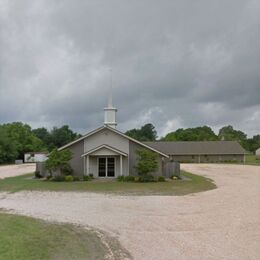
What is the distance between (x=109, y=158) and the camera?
31.8 m

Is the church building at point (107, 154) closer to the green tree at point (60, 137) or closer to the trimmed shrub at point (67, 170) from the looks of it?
the trimmed shrub at point (67, 170)

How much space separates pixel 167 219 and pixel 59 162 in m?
19.3

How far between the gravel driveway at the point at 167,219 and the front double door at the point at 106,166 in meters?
12.0

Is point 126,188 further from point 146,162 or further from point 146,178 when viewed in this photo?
point 146,162

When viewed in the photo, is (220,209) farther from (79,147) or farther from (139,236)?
(79,147)

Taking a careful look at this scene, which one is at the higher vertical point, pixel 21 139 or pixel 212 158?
pixel 21 139

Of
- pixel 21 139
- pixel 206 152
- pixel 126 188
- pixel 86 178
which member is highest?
pixel 21 139

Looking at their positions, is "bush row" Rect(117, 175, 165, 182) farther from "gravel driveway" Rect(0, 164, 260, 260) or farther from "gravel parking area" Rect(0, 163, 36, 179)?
"gravel parking area" Rect(0, 163, 36, 179)

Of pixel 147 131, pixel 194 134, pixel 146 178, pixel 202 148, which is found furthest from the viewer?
pixel 147 131

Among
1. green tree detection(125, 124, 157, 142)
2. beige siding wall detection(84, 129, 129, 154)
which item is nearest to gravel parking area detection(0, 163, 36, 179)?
beige siding wall detection(84, 129, 129, 154)

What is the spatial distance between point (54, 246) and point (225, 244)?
12.5ft

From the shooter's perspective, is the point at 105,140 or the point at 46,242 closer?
the point at 46,242

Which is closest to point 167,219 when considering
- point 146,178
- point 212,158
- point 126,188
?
point 126,188

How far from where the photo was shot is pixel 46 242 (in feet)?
28.5
